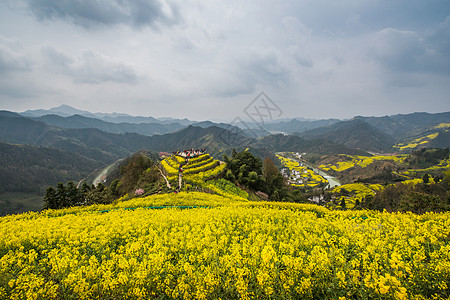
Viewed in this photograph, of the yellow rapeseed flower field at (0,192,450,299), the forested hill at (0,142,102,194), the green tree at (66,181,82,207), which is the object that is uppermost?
the yellow rapeseed flower field at (0,192,450,299)

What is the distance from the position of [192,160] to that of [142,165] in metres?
13.6

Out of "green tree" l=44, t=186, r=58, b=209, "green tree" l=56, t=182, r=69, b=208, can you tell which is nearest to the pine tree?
"green tree" l=56, t=182, r=69, b=208

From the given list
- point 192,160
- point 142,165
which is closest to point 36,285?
point 192,160

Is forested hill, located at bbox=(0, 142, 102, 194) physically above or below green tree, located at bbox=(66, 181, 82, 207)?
below

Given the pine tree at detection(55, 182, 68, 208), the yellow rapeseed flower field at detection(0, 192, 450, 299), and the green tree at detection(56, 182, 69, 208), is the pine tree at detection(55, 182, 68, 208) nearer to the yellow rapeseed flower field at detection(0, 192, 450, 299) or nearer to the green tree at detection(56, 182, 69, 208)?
the green tree at detection(56, 182, 69, 208)

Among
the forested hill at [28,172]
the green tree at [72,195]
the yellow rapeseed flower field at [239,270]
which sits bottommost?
the forested hill at [28,172]

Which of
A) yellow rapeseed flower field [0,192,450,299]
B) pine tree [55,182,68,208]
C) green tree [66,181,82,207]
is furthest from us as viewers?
green tree [66,181,82,207]

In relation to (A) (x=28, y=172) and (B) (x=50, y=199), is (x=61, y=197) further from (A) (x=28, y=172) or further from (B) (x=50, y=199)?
(A) (x=28, y=172)

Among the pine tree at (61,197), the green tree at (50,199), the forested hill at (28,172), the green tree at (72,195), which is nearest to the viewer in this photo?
the green tree at (50,199)

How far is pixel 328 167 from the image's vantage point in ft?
522

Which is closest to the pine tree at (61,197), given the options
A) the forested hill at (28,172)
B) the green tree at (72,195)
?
the green tree at (72,195)

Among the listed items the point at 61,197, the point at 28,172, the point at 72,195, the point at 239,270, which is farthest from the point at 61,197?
the point at 28,172

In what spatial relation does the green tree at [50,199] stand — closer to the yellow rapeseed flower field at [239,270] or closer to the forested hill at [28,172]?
the yellow rapeseed flower field at [239,270]

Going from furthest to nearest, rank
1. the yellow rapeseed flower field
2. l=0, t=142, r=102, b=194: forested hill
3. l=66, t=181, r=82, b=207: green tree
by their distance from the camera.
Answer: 1. l=0, t=142, r=102, b=194: forested hill
2. l=66, t=181, r=82, b=207: green tree
3. the yellow rapeseed flower field
